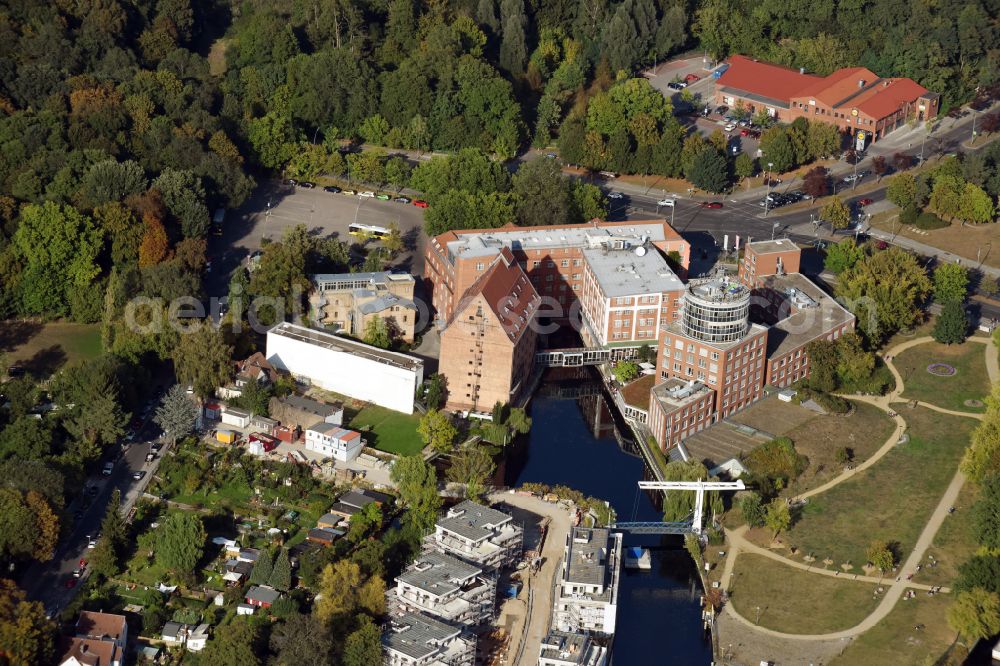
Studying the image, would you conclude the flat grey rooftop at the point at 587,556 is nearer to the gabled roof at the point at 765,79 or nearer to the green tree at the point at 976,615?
the green tree at the point at 976,615

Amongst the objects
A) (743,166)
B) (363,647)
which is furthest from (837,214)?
(363,647)

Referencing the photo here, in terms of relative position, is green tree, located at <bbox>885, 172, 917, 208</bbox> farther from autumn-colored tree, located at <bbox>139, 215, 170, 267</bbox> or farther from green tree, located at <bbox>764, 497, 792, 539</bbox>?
autumn-colored tree, located at <bbox>139, 215, 170, 267</bbox>

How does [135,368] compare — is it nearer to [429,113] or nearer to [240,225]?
[240,225]

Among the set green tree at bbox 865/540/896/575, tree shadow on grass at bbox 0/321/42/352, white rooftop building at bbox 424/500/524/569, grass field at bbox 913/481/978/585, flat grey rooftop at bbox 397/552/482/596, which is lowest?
grass field at bbox 913/481/978/585

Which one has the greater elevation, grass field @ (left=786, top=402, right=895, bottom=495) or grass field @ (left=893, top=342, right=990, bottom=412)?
grass field @ (left=786, top=402, right=895, bottom=495)

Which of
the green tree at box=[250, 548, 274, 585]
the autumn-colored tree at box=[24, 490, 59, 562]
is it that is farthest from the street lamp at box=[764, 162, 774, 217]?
the autumn-colored tree at box=[24, 490, 59, 562]

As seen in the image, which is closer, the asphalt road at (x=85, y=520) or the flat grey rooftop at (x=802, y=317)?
the asphalt road at (x=85, y=520)

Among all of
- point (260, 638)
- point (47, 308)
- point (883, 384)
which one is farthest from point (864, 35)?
point (260, 638)

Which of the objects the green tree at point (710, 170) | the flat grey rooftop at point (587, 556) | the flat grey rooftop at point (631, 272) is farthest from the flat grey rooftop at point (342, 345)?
the green tree at point (710, 170)
